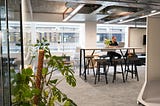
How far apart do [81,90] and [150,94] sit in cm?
181

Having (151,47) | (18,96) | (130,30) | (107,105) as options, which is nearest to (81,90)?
(107,105)

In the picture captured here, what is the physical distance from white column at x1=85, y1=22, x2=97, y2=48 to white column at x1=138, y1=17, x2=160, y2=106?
6110 millimetres

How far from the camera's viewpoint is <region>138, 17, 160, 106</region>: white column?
3809mm

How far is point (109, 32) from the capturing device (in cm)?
1131

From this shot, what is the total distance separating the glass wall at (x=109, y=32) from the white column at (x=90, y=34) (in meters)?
0.91

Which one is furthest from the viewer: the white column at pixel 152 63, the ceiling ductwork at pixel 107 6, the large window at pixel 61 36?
the large window at pixel 61 36

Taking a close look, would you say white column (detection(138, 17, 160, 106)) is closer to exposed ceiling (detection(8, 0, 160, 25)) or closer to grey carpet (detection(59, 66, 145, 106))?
grey carpet (detection(59, 66, 145, 106))

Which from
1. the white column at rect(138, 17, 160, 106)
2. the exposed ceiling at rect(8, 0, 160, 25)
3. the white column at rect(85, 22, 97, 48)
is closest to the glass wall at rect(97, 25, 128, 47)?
the white column at rect(85, 22, 97, 48)

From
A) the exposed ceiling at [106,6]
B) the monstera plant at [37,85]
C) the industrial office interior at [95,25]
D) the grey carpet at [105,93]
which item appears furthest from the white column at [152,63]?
the monstera plant at [37,85]

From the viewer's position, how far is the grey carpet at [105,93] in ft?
12.8

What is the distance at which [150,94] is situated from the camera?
3865mm

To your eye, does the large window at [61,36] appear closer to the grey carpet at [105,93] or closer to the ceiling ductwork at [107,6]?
the ceiling ductwork at [107,6]

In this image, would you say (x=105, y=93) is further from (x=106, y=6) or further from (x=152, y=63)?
(x=106, y=6)

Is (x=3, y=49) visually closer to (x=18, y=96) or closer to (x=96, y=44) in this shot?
(x=18, y=96)
